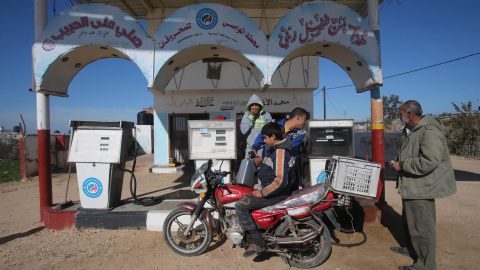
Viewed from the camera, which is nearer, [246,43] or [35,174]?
[246,43]

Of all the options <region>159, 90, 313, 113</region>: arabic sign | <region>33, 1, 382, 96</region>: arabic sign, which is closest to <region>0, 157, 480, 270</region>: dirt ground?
<region>33, 1, 382, 96</region>: arabic sign

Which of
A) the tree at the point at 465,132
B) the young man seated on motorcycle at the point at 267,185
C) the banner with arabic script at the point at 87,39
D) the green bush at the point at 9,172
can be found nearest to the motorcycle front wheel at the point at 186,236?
the young man seated on motorcycle at the point at 267,185

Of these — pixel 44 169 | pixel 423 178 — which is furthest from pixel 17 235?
pixel 423 178

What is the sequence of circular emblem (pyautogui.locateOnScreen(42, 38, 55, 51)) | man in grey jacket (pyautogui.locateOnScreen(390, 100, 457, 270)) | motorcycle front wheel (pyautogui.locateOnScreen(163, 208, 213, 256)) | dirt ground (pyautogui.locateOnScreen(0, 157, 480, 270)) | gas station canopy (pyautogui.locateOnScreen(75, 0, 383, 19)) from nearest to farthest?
man in grey jacket (pyautogui.locateOnScreen(390, 100, 457, 270)) < dirt ground (pyautogui.locateOnScreen(0, 157, 480, 270)) < motorcycle front wheel (pyautogui.locateOnScreen(163, 208, 213, 256)) < circular emblem (pyautogui.locateOnScreen(42, 38, 55, 51)) < gas station canopy (pyautogui.locateOnScreen(75, 0, 383, 19))

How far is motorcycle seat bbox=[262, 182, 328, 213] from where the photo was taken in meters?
3.27

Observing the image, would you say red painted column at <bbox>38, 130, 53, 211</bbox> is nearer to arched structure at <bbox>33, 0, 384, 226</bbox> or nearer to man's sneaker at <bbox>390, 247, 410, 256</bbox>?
arched structure at <bbox>33, 0, 384, 226</bbox>

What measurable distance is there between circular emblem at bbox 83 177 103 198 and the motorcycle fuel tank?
237 cm

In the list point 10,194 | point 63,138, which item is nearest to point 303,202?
point 10,194

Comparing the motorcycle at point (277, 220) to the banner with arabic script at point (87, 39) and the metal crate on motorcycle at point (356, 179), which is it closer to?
the metal crate on motorcycle at point (356, 179)

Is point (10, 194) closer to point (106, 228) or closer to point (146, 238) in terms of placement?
point (106, 228)

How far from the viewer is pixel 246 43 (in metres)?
4.97

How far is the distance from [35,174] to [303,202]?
34.7 feet

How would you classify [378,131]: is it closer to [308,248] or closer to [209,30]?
[308,248]

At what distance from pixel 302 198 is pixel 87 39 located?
453 cm
